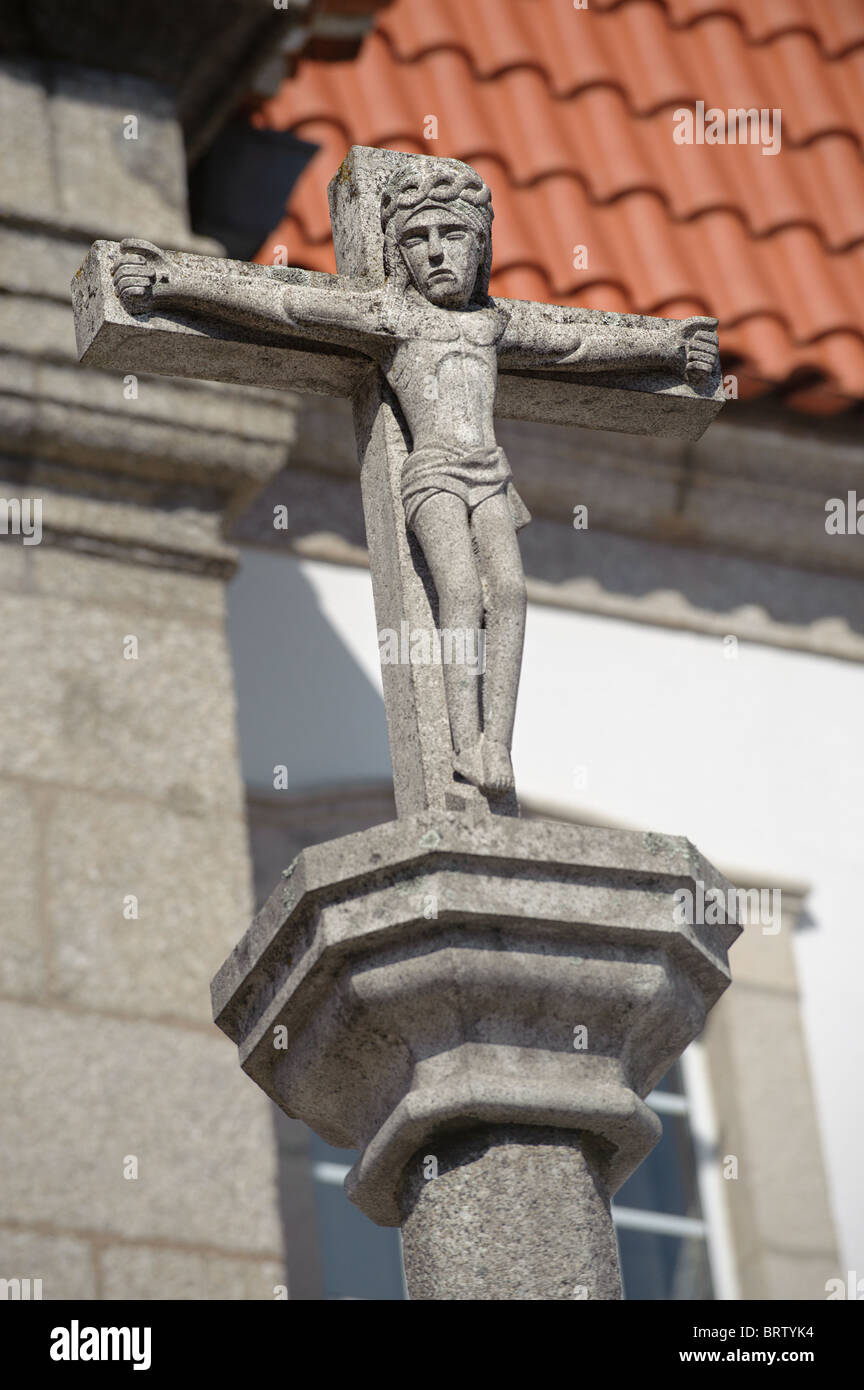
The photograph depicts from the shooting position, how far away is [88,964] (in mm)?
5426

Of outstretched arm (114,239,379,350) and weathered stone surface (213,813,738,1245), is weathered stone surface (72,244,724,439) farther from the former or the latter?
weathered stone surface (213,813,738,1245)

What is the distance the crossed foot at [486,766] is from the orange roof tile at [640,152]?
375 centimetres

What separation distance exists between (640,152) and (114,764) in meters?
3.50

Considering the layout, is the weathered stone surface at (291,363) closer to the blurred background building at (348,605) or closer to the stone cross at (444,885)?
the stone cross at (444,885)

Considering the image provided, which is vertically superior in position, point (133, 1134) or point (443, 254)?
point (443, 254)

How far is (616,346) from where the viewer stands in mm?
4504

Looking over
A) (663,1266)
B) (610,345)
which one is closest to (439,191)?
(610,345)

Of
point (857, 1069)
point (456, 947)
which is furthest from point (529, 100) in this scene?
point (456, 947)

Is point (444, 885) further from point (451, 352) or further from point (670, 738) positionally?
point (670, 738)

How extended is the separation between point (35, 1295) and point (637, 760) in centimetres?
316

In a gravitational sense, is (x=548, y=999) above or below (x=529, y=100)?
below

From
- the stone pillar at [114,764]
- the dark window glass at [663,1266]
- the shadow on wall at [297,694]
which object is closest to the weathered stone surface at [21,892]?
the stone pillar at [114,764]

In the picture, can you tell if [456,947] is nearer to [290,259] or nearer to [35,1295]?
[35,1295]
